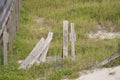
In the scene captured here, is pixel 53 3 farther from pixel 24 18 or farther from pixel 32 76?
pixel 32 76

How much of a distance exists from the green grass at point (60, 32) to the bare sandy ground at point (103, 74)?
0.74 ft

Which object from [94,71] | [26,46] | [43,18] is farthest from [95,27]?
[94,71]

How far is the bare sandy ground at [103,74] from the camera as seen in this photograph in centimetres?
883

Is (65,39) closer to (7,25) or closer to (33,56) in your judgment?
(33,56)

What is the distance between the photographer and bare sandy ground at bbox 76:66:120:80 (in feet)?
29.0

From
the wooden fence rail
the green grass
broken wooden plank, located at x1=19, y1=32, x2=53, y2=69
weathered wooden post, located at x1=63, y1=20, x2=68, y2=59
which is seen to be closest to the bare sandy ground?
the green grass

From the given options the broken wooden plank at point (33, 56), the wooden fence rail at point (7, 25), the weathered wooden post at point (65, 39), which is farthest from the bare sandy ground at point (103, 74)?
the wooden fence rail at point (7, 25)

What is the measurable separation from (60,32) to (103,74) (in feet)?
12.4

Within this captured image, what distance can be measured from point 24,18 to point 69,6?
221 centimetres

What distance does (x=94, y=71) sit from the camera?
919cm

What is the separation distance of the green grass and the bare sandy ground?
0.22 m

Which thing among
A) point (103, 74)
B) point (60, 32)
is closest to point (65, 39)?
point (103, 74)

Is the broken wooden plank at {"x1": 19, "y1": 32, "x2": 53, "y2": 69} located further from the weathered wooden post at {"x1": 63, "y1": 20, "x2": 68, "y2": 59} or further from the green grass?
the weathered wooden post at {"x1": 63, "y1": 20, "x2": 68, "y2": 59}

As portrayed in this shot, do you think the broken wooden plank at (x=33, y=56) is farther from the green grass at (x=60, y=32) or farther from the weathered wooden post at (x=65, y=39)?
the weathered wooden post at (x=65, y=39)
